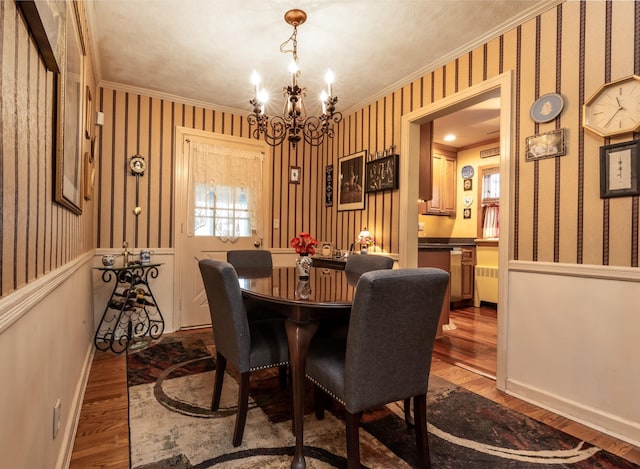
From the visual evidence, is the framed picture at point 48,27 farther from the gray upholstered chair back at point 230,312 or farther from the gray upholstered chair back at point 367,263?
the gray upholstered chair back at point 367,263

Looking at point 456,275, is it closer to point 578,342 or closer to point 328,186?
point 328,186

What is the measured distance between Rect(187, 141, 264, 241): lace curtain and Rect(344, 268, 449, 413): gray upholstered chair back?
3.08m

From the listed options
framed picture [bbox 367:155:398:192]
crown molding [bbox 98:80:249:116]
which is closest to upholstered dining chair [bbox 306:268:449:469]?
framed picture [bbox 367:155:398:192]

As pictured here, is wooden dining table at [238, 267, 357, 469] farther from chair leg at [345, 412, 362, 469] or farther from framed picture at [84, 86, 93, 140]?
framed picture at [84, 86, 93, 140]

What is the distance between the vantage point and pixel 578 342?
2041 mm

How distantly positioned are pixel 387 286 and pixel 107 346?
10.5 ft

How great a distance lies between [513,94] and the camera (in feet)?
7.88

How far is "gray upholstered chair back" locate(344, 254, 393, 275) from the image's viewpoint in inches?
95.7

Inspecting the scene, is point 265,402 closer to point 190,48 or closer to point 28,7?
point 28,7

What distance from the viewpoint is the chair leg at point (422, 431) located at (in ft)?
4.91

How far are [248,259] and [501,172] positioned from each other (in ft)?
6.98

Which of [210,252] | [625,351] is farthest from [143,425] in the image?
[625,351]

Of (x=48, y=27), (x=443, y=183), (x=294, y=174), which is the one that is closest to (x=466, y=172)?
(x=443, y=183)

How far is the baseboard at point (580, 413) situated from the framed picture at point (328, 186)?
2848mm
